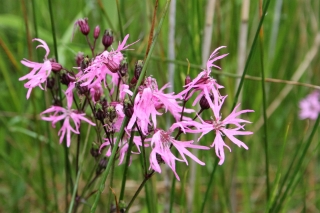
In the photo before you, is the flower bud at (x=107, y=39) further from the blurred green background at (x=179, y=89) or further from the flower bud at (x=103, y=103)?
the blurred green background at (x=179, y=89)

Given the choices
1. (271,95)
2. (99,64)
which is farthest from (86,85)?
(271,95)

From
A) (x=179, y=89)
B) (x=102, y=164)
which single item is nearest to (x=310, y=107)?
(x=179, y=89)

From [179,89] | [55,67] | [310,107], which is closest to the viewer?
[55,67]

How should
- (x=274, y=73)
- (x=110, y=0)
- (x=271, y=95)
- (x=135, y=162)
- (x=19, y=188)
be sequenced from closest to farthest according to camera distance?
(x=110, y=0) < (x=19, y=188) < (x=135, y=162) < (x=274, y=73) < (x=271, y=95)

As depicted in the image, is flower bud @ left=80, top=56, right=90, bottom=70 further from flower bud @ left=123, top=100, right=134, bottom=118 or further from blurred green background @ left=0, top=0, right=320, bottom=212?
blurred green background @ left=0, top=0, right=320, bottom=212

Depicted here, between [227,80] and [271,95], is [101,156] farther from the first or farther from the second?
[271,95]

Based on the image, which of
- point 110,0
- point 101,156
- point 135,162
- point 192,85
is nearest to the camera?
point 192,85

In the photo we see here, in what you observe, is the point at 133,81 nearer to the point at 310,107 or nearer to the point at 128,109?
the point at 128,109
